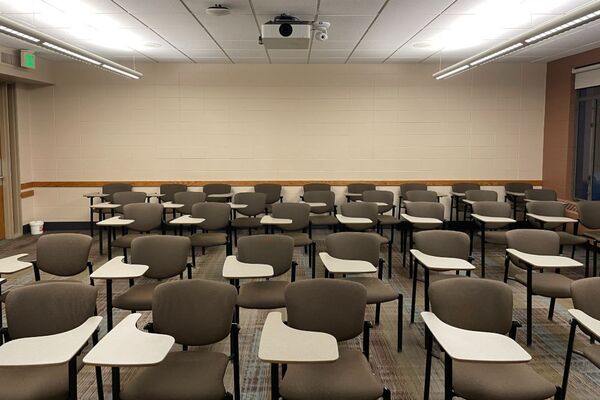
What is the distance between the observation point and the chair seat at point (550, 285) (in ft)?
12.7

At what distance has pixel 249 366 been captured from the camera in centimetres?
354

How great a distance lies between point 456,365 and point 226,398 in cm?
129

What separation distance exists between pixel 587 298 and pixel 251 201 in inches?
192

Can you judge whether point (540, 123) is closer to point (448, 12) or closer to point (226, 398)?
point (448, 12)

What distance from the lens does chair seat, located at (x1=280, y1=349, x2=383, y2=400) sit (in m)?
2.35

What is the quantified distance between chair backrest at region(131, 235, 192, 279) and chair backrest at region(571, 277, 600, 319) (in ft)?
9.51

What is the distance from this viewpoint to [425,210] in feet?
20.2

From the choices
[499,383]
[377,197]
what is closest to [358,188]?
[377,197]

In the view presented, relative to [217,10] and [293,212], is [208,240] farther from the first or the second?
[217,10]

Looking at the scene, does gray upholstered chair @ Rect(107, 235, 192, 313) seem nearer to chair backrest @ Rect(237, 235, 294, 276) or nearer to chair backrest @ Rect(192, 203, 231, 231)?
chair backrest @ Rect(237, 235, 294, 276)

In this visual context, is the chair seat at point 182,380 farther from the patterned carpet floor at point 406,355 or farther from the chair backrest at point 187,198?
the chair backrest at point 187,198

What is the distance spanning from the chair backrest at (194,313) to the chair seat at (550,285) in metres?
2.65

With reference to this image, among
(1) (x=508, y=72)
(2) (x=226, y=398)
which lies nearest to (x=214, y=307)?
(2) (x=226, y=398)

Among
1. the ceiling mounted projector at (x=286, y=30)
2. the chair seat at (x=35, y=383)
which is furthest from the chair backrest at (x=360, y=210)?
the chair seat at (x=35, y=383)
